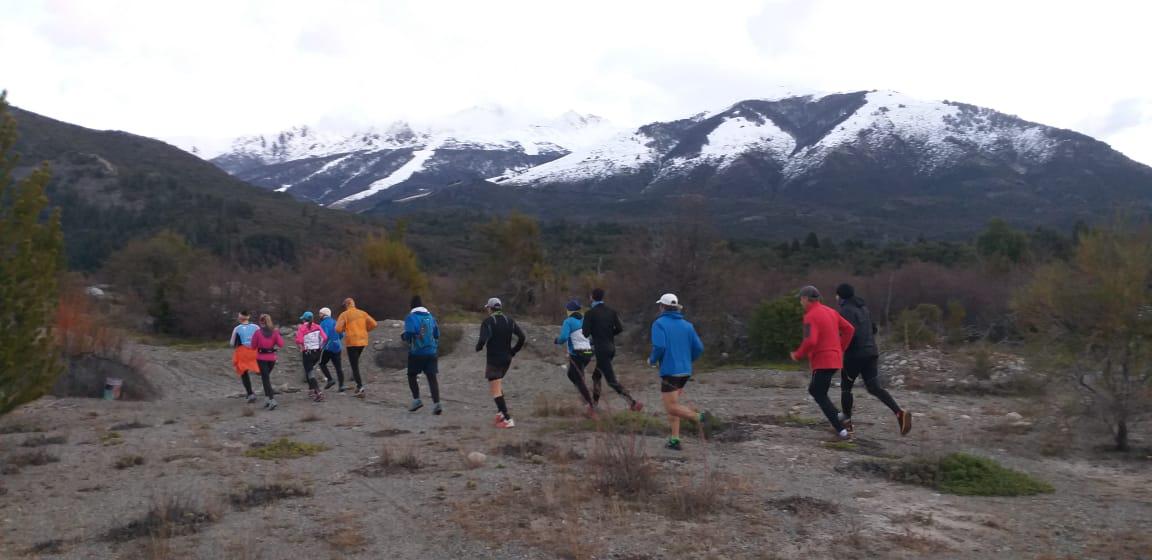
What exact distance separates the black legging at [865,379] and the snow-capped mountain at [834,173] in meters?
67.9

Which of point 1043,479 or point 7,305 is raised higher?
point 7,305

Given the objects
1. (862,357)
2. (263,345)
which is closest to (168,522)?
(862,357)

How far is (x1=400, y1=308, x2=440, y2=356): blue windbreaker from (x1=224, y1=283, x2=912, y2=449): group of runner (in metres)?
0.01

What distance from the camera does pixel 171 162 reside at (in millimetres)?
90938

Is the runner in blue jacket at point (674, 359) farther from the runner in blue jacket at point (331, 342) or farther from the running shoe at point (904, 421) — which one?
the runner in blue jacket at point (331, 342)

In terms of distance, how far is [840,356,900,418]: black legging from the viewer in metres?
9.12

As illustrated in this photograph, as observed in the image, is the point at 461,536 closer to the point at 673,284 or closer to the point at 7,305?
the point at 7,305

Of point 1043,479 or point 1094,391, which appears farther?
point 1094,391

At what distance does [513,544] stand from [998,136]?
14868 cm

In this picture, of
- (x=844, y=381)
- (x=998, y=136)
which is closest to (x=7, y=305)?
(x=844, y=381)

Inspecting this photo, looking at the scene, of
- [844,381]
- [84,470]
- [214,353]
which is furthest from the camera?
[214,353]

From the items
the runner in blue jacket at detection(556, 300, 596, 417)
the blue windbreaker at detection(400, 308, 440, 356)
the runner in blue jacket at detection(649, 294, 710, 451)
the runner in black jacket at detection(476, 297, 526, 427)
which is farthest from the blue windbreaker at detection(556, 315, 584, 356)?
the runner in blue jacket at detection(649, 294, 710, 451)

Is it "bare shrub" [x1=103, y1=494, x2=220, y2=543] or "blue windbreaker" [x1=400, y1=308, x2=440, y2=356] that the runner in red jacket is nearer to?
"blue windbreaker" [x1=400, y1=308, x2=440, y2=356]

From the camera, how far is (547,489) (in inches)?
253
